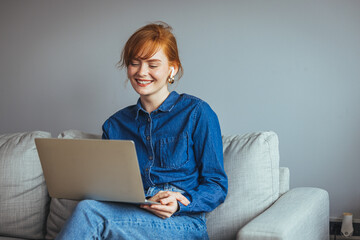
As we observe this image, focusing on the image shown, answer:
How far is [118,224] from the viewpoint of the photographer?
147cm

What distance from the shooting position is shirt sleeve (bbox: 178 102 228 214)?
65.0 inches

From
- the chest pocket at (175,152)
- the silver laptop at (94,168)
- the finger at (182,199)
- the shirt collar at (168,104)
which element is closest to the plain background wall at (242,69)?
the shirt collar at (168,104)

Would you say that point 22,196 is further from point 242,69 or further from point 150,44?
point 242,69

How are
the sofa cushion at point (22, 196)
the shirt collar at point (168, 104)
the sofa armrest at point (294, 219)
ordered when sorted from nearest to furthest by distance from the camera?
the sofa armrest at point (294, 219) → the shirt collar at point (168, 104) → the sofa cushion at point (22, 196)

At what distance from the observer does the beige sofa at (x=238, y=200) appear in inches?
60.2

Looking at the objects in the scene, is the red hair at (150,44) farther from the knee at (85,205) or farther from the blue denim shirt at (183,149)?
the knee at (85,205)

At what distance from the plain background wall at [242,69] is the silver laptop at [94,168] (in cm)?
104

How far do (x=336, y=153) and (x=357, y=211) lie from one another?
30 cm

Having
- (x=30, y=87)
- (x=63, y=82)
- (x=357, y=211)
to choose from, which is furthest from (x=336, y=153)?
(x=30, y=87)

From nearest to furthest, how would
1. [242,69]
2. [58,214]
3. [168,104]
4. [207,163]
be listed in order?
[207,163] < [168,104] < [58,214] < [242,69]

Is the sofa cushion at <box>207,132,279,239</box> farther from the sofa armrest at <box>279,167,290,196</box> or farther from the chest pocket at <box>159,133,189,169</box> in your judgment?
the chest pocket at <box>159,133,189,169</box>

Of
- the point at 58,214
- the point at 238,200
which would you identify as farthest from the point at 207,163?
the point at 58,214

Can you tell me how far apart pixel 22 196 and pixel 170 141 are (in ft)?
2.56

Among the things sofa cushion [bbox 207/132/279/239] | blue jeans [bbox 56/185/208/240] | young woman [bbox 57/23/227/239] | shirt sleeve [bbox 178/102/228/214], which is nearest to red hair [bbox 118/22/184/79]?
young woman [bbox 57/23/227/239]
